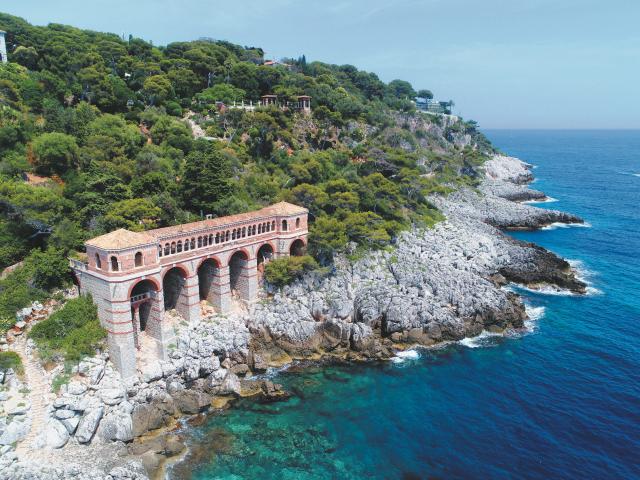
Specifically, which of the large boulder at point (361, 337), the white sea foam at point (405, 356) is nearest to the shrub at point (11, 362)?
the large boulder at point (361, 337)

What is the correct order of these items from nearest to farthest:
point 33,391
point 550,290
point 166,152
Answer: point 33,391, point 550,290, point 166,152

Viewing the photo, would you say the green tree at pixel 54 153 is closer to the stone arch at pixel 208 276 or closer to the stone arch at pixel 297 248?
the stone arch at pixel 208 276

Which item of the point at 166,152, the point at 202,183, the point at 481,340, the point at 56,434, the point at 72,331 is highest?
the point at 166,152

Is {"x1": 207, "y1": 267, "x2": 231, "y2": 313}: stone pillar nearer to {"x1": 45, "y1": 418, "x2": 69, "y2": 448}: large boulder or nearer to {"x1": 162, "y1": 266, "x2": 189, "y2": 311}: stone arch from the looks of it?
{"x1": 162, "y1": 266, "x2": 189, "y2": 311}: stone arch

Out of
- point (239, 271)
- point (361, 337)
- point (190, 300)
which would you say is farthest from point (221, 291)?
point (361, 337)

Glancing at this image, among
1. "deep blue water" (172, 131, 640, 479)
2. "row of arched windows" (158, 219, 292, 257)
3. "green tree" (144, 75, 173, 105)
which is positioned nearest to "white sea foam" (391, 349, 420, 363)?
"deep blue water" (172, 131, 640, 479)

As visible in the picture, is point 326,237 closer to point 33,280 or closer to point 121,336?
point 121,336

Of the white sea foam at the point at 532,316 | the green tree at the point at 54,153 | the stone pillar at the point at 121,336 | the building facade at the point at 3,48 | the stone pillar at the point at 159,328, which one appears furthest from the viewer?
the building facade at the point at 3,48
